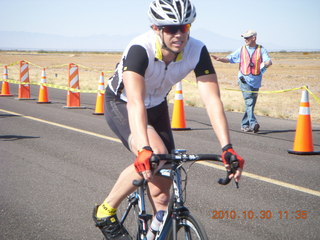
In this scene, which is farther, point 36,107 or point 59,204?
point 36,107

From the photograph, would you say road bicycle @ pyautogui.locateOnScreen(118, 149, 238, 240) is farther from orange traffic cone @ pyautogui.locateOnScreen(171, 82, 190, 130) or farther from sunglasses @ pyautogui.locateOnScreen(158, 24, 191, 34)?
orange traffic cone @ pyautogui.locateOnScreen(171, 82, 190, 130)

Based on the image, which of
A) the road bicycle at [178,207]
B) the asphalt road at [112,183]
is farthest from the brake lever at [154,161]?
the asphalt road at [112,183]

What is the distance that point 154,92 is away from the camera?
3.97 m

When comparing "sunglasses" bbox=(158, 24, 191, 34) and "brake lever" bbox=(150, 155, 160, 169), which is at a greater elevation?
"sunglasses" bbox=(158, 24, 191, 34)

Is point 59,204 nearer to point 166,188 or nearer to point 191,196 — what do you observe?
point 191,196

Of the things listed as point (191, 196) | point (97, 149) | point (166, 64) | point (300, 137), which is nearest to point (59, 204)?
point (191, 196)

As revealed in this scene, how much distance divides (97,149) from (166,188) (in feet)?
18.9

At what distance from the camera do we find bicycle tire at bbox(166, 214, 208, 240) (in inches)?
122

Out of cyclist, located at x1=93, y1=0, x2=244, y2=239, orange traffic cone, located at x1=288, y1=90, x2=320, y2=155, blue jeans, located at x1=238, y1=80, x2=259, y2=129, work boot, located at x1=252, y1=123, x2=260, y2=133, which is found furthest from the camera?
blue jeans, located at x1=238, y1=80, x2=259, y2=129

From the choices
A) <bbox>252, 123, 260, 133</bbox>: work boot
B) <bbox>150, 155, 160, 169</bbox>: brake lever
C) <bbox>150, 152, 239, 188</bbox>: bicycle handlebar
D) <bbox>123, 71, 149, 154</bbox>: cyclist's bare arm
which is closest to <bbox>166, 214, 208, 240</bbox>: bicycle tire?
<bbox>150, 152, 239, 188</bbox>: bicycle handlebar

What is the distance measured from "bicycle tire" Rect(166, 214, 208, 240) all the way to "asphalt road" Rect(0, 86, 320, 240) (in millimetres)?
1731

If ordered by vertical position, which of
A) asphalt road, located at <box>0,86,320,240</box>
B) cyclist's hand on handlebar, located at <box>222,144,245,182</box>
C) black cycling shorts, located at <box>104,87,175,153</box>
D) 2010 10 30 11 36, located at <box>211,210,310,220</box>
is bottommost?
asphalt road, located at <box>0,86,320,240</box>

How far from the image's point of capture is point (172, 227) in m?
3.25

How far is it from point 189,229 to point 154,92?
1181 mm
